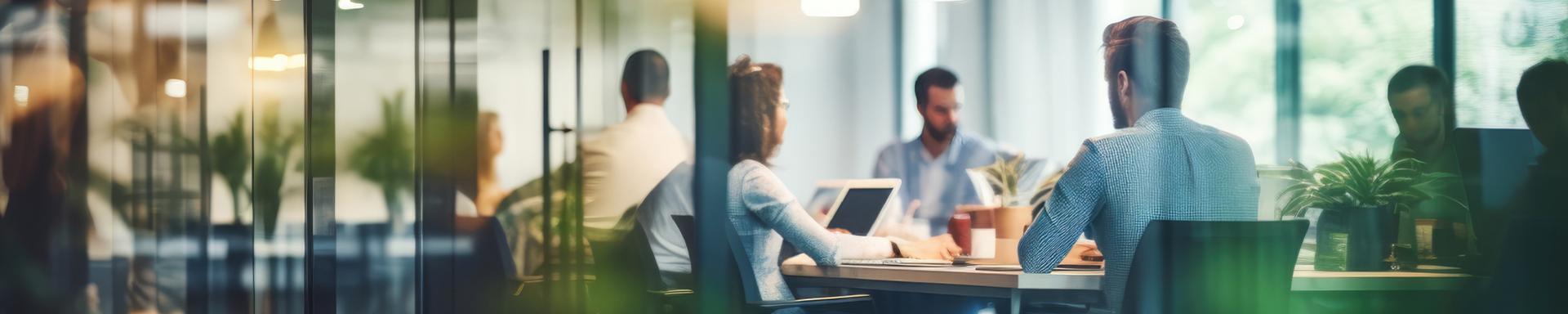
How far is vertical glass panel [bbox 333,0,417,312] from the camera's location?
3215 millimetres

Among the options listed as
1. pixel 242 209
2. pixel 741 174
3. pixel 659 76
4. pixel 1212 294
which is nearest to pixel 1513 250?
pixel 1212 294

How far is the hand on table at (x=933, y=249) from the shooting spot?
10.2 ft

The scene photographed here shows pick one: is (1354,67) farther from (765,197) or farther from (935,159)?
(935,159)

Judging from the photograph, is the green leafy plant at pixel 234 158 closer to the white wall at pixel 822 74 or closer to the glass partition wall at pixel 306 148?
the glass partition wall at pixel 306 148

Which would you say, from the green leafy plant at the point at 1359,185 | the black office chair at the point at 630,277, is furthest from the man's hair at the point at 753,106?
the green leafy plant at the point at 1359,185

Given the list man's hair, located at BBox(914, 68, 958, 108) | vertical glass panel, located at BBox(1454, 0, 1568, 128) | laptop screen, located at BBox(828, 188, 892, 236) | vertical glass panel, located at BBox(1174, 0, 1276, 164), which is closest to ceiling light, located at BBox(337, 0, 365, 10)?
laptop screen, located at BBox(828, 188, 892, 236)

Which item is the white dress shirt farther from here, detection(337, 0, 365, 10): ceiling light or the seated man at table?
detection(337, 0, 365, 10): ceiling light

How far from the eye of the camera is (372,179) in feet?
10.8

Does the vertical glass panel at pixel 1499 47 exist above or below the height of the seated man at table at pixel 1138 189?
above

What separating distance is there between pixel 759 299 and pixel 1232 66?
1.13m

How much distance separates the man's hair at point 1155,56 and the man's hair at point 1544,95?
2.27ft

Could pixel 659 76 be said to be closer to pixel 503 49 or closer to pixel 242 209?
pixel 503 49

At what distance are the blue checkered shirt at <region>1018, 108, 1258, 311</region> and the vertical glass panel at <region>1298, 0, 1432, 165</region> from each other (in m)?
0.17

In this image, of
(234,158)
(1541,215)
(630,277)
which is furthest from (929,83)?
(234,158)
